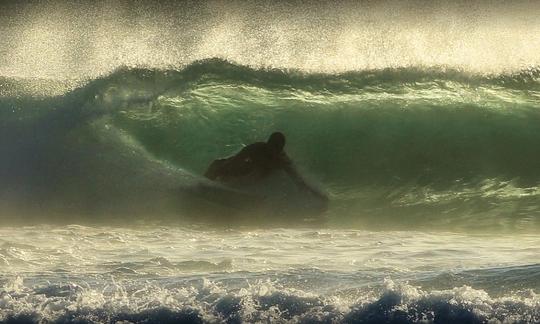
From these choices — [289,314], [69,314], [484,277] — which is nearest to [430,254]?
[484,277]

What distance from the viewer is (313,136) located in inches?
541

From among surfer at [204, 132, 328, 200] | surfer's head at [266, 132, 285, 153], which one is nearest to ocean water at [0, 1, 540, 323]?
surfer at [204, 132, 328, 200]

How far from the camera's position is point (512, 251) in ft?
30.1

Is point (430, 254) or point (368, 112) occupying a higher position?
point (368, 112)

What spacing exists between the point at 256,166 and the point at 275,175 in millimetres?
265

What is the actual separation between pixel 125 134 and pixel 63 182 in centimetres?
116

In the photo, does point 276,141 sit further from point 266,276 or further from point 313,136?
point 266,276

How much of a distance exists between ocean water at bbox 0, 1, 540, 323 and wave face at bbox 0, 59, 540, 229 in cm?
3

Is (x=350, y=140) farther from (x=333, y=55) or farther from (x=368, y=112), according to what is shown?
(x=333, y=55)

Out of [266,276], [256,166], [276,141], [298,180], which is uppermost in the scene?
[276,141]

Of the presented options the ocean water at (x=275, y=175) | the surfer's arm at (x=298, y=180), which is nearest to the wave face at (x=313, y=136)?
the ocean water at (x=275, y=175)

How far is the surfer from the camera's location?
12250mm

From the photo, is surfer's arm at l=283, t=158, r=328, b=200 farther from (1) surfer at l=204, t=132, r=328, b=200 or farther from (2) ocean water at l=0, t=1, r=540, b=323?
(2) ocean water at l=0, t=1, r=540, b=323

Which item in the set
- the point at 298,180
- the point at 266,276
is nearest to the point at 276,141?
the point at 298,180
